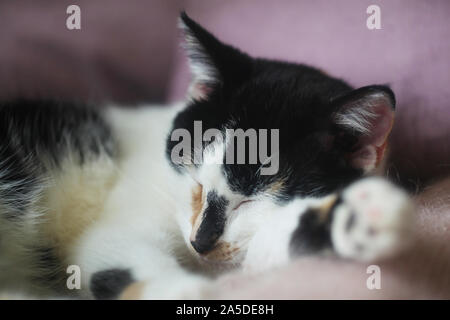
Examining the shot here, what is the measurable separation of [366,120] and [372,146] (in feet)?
0.15

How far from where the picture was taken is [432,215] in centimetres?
71

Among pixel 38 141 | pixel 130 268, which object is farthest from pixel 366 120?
pixel 38 141

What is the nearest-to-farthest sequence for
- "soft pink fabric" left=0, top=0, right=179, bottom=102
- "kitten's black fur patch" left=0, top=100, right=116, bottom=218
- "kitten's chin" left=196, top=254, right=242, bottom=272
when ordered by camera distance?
"kitten's chin" left=196, top=254, right=242, bottom=272, "kitten's black fur patch" left=0, top=100, right=116, bottom=218, "soft pink fabric" left=0, top=0, right=179, bottom=102

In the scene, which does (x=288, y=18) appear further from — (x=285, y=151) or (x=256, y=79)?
(x=285, y=151)

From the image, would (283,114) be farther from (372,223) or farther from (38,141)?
(38,141)

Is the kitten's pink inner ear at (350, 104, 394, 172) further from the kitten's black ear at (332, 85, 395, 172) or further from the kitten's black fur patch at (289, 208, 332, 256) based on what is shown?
the kitten's black fur patch at (289, 208, 332, 256)

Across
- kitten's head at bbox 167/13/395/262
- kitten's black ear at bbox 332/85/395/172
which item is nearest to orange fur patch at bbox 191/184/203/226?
kitten's head at bbox 167/13/395/262

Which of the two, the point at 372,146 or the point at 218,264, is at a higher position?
the point at 372,146

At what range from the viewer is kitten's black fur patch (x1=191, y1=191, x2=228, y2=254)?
682mm

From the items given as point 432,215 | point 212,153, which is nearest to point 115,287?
point 212,153

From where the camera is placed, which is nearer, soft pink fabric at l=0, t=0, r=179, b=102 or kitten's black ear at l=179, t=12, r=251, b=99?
kitten's black ear at l=179, t=12, r=251, b=99

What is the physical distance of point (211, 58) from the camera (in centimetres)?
77

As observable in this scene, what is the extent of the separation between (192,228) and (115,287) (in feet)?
0.49

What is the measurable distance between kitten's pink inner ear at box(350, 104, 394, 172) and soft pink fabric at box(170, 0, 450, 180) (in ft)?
0.45
